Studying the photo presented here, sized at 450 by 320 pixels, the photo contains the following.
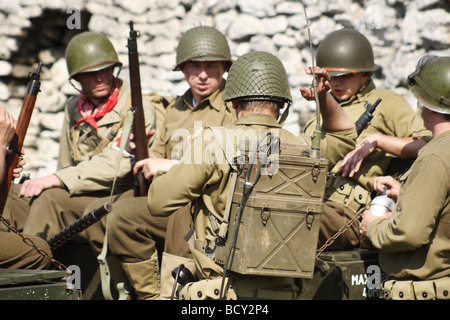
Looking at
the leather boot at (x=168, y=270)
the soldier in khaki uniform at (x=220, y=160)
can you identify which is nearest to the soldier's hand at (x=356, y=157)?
the soldier in khaki uniform at (x=220, y=160)

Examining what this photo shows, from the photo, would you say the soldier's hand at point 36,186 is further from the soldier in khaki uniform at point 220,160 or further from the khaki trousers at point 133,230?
the soldier in khaki uniform at point 220,160

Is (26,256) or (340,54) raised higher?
(340,54)

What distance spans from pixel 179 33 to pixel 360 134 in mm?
5315

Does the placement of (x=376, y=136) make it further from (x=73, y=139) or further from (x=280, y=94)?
(x=73, y=139)

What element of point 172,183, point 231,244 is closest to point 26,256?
point 172,183

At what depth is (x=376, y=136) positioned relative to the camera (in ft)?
17.7

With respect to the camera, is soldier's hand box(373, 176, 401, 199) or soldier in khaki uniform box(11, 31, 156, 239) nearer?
soldier's hand box(373, 176, 401, 199)

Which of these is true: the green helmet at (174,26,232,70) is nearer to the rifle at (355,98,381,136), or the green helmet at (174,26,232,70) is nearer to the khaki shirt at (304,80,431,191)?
the khaki shirt at (304,80,431,191)

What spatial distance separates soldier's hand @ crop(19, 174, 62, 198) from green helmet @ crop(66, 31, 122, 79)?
3.45ft

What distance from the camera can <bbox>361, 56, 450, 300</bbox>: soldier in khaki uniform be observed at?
149 inches

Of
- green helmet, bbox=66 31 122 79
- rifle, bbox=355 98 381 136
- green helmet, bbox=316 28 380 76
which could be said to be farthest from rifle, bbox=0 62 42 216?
rifle, bbox=355 98 381 136

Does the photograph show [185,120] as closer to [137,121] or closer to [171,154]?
[171,154]

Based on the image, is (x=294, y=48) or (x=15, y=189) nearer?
(x=15, y=189)

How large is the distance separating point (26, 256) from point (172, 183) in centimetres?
144
